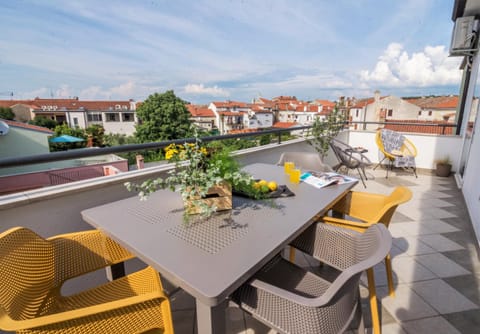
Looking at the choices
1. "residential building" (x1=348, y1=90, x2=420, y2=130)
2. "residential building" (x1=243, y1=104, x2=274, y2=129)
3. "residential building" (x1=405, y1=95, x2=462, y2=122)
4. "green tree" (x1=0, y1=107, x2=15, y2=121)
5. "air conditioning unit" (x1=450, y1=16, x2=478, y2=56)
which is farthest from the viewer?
"residential building" (x1=243, y1=104, x2=274, y2=129)

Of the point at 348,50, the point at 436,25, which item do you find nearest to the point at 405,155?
the point at 436,25

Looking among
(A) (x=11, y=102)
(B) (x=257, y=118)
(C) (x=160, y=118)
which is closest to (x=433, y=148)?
(C) (x=160, y=118)

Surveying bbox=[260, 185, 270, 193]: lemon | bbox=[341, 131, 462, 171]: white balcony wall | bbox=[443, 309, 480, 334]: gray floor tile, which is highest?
bbox=[260, 185, 270, 193]: lemon

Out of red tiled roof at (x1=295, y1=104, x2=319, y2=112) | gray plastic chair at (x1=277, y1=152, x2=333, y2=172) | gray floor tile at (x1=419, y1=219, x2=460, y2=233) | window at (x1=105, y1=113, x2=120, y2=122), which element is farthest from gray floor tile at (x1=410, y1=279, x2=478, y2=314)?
window at (x1=105, y1=113, x2=120, y2=122)

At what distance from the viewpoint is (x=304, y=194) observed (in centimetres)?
146

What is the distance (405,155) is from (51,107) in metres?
42.5

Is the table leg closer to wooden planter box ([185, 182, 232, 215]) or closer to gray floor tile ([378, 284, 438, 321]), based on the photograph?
wooden planter box ([185, 182, 232, 215])

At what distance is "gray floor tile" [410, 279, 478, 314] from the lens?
1.52m

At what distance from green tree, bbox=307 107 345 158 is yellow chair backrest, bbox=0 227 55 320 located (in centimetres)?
424

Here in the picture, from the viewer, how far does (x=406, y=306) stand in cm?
153

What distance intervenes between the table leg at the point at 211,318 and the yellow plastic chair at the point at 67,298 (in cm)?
15

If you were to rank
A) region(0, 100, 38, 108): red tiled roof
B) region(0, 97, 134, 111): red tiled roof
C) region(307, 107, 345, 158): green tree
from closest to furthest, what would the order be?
region(307, 107, 345, 158): green tree
region(0, 100, 38, 108): red tiled roof
region(0, 97, 134, 111): red tiled roof

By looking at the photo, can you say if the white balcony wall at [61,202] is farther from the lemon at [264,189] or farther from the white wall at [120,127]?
the white wall at [120,127]

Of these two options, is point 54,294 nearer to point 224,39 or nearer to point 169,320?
point 169,320
